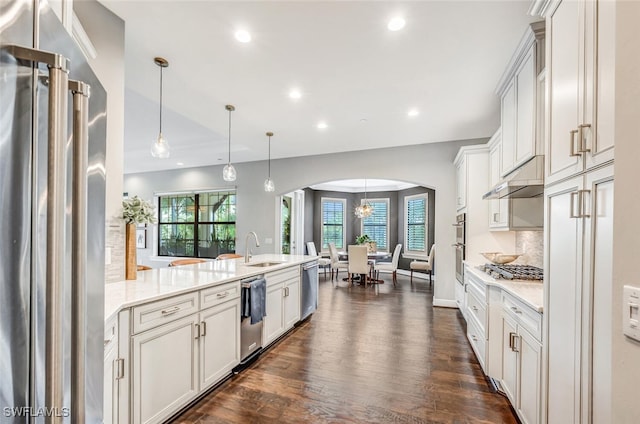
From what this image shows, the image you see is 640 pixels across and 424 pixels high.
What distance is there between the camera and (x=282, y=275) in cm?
344

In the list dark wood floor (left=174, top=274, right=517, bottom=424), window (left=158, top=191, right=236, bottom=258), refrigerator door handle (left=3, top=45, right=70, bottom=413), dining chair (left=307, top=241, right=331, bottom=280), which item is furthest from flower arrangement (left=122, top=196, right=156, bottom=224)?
dining chair (left=307, top=241, right=331, bottom=280)

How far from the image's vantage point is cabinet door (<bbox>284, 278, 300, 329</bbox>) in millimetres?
3506

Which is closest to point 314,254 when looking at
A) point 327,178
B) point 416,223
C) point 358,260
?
point 358,260

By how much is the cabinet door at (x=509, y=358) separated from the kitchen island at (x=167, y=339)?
215 centimetres

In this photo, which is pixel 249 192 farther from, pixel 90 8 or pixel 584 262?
pixel 584 262

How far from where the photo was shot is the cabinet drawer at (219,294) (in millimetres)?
2166

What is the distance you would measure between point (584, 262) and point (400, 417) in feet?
5.23

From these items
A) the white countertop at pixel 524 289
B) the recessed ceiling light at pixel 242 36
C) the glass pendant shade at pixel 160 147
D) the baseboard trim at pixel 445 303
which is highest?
the recessed ceiling light at pixel 242 36

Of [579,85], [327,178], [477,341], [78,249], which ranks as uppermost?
[327,178]

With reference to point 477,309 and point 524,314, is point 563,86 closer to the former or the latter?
point 524,314

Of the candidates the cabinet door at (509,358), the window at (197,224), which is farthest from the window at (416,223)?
the cabinet door at (509,358)

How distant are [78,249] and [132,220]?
1775 millimetres

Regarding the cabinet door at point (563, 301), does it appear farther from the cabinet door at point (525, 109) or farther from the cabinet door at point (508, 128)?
the cabinet door at point (508, 128)

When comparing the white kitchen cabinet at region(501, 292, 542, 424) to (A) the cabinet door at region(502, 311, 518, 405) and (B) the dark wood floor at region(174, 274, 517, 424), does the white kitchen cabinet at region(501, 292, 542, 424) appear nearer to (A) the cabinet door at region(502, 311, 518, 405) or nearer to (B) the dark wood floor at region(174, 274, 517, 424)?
(A) the cabinet door at region(502, 311, 518, 405)
